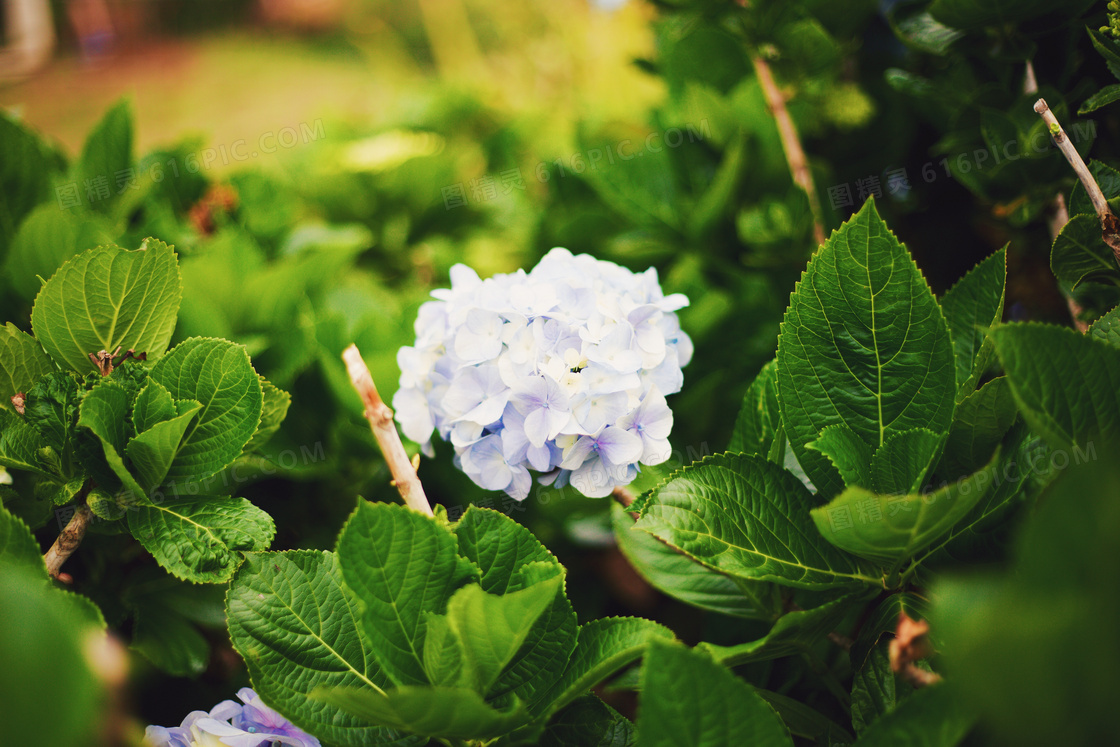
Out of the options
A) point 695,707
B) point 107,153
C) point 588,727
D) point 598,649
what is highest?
point 107,153

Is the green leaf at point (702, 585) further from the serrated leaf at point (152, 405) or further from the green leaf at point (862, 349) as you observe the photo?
the serrated leaf at point (152, 405)

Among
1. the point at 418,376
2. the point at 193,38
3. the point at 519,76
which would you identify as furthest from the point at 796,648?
the point at 193,38

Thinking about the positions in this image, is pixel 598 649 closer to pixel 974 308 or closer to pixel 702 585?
pixel 702 585

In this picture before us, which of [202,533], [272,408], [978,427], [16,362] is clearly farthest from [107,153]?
[978,427]

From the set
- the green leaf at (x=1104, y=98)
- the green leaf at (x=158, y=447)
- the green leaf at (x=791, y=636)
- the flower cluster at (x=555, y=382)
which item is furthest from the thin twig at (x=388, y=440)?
the green leaf at (x=1104, y=98)

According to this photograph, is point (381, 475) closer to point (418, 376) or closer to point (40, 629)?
point (418, 376)

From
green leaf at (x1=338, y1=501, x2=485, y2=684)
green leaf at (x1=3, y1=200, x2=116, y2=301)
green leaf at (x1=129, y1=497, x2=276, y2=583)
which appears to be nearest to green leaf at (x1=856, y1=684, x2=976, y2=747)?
green leaf at (x1=338, y1=501, x2=485, y2=684)

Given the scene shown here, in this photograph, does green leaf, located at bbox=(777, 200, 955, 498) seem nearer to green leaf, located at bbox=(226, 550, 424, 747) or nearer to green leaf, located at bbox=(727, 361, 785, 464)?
green leaf, located at bbox=(727, 361, 785, 464)
